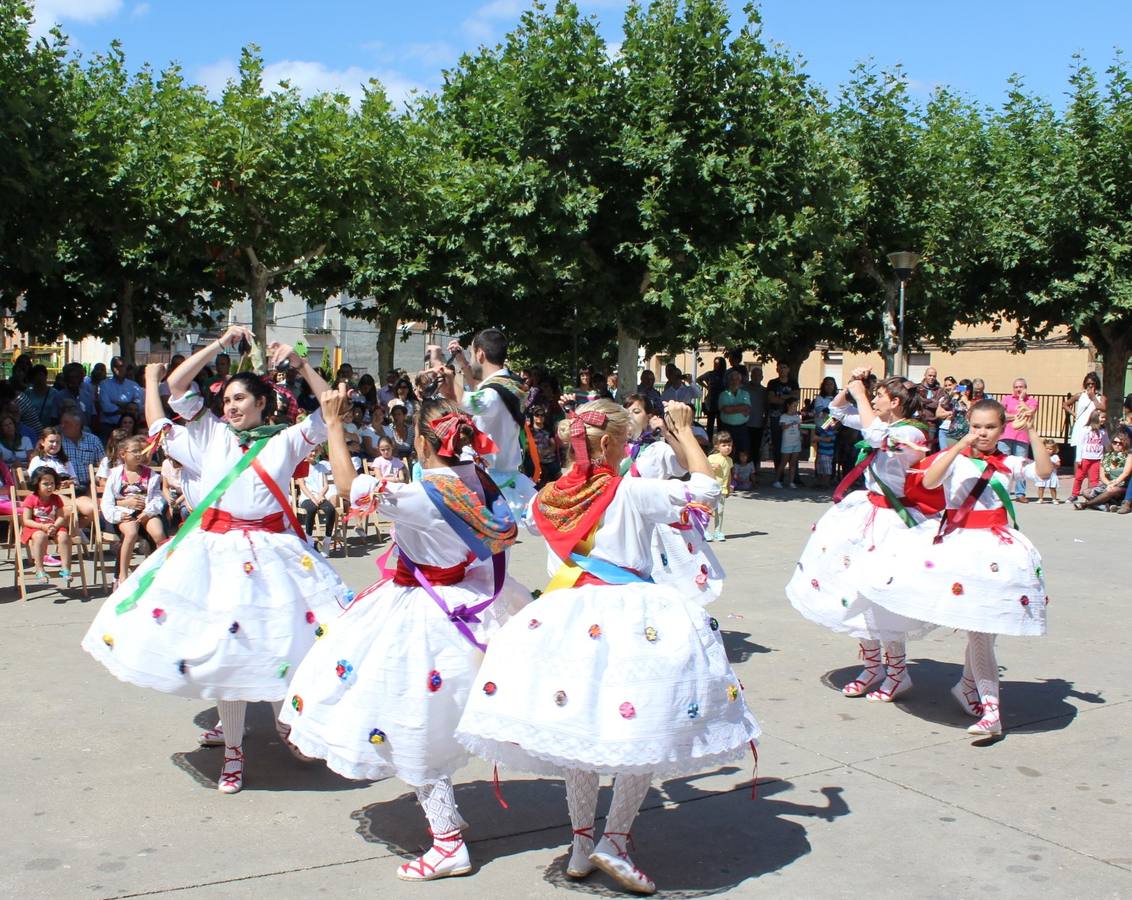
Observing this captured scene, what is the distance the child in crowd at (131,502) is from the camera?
9.90 m

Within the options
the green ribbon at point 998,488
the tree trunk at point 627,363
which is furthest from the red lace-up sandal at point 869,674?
the tree trunk at point 627,363

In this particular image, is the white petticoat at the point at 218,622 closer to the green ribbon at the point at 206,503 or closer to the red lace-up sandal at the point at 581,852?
the green ribbon at the point at 206,503

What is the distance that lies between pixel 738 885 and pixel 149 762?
116 inches

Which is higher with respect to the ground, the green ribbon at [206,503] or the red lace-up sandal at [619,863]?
the green ribbon at [206,503]

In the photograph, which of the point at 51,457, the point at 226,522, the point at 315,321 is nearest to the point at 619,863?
the point at 226,522

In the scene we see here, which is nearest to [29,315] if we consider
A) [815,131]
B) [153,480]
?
[153,480]

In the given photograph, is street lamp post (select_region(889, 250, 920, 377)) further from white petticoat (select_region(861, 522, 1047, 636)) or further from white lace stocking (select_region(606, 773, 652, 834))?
white lace stocking (select_region(606, 773, 652, 834))

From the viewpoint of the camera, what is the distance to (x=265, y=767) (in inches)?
222

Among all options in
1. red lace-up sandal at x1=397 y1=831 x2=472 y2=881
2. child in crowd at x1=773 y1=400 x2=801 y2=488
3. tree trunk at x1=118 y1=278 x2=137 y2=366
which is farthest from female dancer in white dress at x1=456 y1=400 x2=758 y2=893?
tree trunk at x1=118 y1=278 x2=137 y2=366

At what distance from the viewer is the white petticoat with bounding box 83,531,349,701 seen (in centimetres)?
504

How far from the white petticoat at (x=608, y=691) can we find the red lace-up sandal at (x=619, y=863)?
31cm

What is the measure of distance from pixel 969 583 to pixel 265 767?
3637 millimetres

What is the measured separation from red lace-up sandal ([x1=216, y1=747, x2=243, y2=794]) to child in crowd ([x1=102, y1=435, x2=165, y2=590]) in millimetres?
4960

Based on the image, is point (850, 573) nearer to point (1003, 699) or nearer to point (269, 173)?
point (1003, 699)
